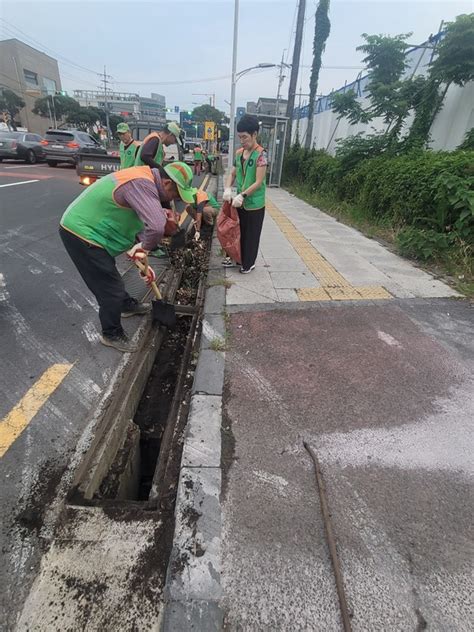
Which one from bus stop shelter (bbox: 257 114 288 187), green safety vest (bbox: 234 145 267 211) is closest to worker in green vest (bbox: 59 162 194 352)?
green safety vest (bbox: 234 145 267 211)

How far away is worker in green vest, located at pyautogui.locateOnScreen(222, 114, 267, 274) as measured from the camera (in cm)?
402

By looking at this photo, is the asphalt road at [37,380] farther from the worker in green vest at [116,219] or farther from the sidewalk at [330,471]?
Result: the sidewalk at [330,471]

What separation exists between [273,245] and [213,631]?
551 cm

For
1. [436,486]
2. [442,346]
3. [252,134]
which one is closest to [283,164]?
[252,134]

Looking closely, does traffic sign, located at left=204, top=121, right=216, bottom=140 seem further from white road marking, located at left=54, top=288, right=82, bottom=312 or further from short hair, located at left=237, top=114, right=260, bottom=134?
white road marking, located at left=54, top=288, right=82, bottom=312

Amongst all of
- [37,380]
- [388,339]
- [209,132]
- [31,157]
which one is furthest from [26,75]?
[388,339]

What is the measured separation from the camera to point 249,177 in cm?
427

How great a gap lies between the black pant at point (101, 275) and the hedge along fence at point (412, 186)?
15.0 feet

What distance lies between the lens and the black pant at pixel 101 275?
276 centimetres

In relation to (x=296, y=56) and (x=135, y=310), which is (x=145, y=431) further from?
(x=296, y=56)

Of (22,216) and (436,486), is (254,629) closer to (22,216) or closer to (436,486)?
(436,486)

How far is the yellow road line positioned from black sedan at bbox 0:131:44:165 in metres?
17.1

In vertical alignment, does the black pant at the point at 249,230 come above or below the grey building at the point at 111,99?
below

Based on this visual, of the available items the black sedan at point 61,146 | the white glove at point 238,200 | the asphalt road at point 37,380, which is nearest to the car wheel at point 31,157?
the black sedan at point 61,146
